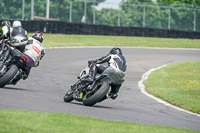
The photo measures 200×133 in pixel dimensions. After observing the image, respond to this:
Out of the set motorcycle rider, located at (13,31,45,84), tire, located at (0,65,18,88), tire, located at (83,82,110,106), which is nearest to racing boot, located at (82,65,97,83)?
tire, located at (83,82,110,106)

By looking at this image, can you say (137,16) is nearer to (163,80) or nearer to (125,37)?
(125,37)

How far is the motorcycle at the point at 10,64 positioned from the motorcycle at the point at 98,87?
7.48ft

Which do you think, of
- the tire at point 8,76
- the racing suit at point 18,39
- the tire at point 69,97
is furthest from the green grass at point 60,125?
the racing suit at point 18,39

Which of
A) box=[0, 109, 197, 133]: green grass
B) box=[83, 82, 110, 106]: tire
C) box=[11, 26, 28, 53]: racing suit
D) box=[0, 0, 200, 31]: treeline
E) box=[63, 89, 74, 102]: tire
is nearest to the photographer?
box=[0, 109, 197, 133]: green grass

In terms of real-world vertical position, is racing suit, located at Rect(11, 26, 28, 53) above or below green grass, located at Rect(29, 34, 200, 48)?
above

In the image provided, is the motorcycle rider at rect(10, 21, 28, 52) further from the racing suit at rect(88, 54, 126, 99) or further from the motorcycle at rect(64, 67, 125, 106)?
the racing suit at rect(88, 54, 126, 99)

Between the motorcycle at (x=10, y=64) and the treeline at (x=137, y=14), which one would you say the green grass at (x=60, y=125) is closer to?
the motorcycle at (x=10, y=64)

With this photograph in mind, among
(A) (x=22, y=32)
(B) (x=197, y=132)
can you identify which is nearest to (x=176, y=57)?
(A) (x=22, y=32)

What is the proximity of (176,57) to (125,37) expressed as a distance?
31.4 feet

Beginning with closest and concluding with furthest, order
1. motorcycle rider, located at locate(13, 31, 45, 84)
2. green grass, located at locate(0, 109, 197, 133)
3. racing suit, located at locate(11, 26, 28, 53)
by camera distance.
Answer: green grass, located at locate(0, 109, 197, 133) < motorcycle rider, located at locate(13, 31, 45, 84) < racing suit, located at locate(11, 26, 28, 53)

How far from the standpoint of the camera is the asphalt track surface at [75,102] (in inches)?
420

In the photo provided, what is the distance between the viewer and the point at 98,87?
11625mm

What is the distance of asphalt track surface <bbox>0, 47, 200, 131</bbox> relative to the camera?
10656 mm

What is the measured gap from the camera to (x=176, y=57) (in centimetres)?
2852
